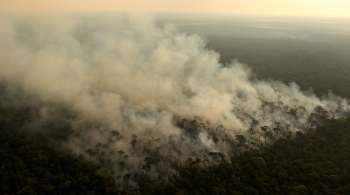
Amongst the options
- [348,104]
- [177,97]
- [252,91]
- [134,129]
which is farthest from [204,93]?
[348,104]

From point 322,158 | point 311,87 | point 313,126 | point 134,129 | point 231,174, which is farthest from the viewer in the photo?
point 311,87

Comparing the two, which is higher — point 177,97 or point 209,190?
point 177,97

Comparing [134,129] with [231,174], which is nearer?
[231,174]

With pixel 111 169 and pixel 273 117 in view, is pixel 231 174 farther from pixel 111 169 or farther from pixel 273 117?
pixel 273 117

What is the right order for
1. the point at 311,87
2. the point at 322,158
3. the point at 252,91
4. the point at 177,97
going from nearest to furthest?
the point at 322,158
the point at 177,97
the point at 252,91
the point at 311,87

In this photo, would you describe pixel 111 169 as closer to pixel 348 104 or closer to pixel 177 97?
pixel 177 97

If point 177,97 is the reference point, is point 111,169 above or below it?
Result: below

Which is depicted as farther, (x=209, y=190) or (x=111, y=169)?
(x=111, y=169)

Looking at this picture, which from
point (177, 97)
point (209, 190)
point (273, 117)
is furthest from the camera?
point (177, 97)

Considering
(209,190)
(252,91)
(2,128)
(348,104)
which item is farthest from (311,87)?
(2,128)
